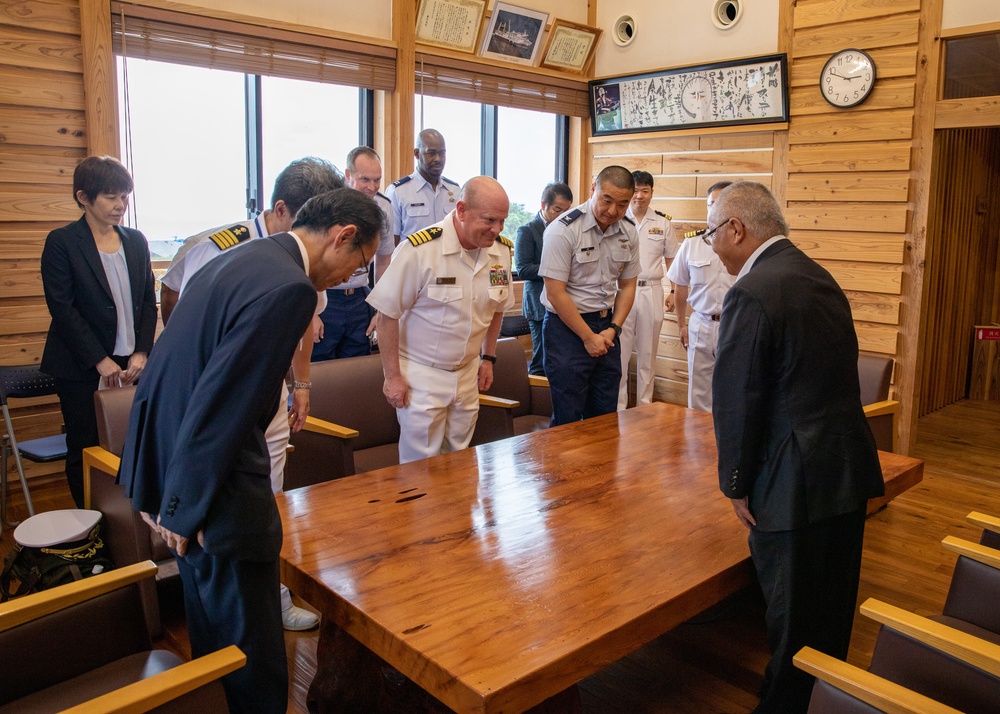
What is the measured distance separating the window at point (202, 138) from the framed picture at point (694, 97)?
2.45 m

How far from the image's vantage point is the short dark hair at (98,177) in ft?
10.7

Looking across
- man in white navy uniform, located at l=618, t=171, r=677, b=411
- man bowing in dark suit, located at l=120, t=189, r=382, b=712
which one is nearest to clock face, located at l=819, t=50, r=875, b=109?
man in white navy uniform, located at l=618, t=171, r=677, b=411

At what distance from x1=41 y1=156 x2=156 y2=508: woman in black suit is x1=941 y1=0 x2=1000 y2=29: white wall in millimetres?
4642

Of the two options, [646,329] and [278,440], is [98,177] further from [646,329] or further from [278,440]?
[646,329]

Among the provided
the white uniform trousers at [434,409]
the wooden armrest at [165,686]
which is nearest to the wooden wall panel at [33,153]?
the white uniform trousers at [434,409]

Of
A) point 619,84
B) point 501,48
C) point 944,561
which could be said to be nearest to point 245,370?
point 944,561

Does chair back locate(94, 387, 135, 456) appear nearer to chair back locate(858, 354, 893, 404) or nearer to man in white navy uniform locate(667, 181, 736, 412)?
man in white navy uniform locate(667, 181, 736, 412)

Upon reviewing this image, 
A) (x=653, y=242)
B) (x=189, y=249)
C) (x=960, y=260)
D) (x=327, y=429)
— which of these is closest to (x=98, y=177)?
(x=189, y=249)

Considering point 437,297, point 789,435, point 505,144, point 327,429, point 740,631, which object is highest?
point 505,144

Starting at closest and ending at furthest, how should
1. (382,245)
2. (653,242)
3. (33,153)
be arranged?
(33,153) < (382,245) < (653,242)

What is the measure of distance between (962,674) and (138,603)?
1.86 meters

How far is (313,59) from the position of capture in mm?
4965

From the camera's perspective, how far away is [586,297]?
3.91 meters

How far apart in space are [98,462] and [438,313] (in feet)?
4.21
